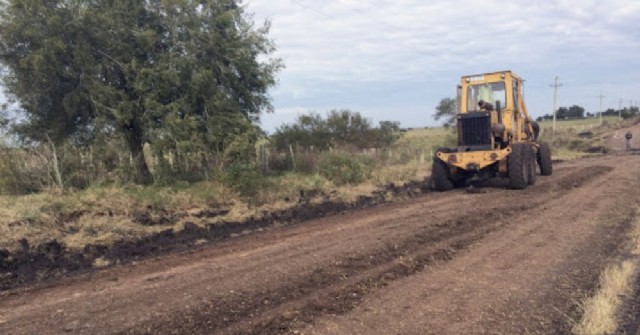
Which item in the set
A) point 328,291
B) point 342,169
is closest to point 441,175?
point 342,169

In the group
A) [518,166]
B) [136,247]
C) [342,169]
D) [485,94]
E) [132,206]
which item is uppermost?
[485,94]

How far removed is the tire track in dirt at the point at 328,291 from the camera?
17.2 ft

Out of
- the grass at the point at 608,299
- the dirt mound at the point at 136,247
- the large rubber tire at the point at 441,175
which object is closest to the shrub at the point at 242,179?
the dirt mound at the point at 136,247

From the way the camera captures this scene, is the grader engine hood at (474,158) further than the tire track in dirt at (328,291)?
Yes

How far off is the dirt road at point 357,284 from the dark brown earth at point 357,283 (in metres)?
0.02

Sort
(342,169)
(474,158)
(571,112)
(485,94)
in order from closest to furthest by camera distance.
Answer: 1. (474,158)
2. (485,94)
3. (342,169)
4. (571,112)

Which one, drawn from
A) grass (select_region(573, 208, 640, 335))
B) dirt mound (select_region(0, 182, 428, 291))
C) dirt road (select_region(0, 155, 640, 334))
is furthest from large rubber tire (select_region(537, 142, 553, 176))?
grass (select_region(573, 208, 640, 335))

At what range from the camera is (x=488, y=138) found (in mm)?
15320

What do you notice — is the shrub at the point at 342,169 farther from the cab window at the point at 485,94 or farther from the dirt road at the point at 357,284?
the dirt road at the point at 357,284

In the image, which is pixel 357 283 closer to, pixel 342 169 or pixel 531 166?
pixel 531 166

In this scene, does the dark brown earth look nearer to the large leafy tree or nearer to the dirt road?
the dirt road

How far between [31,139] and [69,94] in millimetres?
2191

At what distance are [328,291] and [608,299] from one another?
299 cm

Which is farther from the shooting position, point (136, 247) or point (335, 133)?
point (335, 133)
